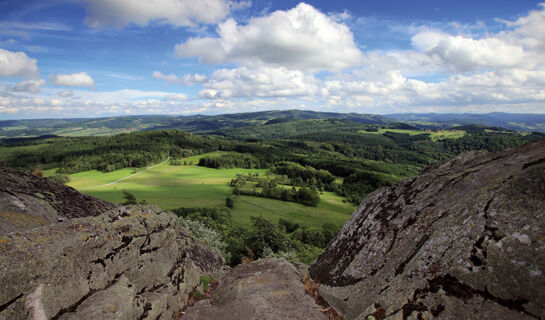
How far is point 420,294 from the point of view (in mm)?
6781

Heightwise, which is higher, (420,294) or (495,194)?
Answer: (495,194)

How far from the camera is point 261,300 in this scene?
33.6 feet

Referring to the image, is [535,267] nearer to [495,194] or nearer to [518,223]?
[518,223]

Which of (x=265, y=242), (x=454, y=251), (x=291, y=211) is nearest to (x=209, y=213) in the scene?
(x=291, y=211)

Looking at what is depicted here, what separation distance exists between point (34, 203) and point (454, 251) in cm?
1626

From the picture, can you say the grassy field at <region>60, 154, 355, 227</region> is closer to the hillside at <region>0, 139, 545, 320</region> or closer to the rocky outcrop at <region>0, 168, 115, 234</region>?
the rocky outcrop at <region>0, 168, 115, 234</region>

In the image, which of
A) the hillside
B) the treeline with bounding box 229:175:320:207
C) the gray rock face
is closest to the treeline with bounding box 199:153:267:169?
the treeline with bounding box 229:175:320:207

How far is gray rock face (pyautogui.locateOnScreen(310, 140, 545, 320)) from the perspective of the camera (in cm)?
571

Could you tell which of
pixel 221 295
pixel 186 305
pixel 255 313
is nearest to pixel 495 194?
pixel 255 313

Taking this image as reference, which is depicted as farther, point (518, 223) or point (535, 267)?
point (518, 223)

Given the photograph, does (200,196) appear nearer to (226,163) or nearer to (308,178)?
(308,178)

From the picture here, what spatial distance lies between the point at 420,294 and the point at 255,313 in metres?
5.80

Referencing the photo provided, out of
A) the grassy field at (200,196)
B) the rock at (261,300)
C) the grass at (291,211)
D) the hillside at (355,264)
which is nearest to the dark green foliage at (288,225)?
the grass at (291,211)

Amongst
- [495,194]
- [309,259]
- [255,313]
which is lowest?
[309,259]
